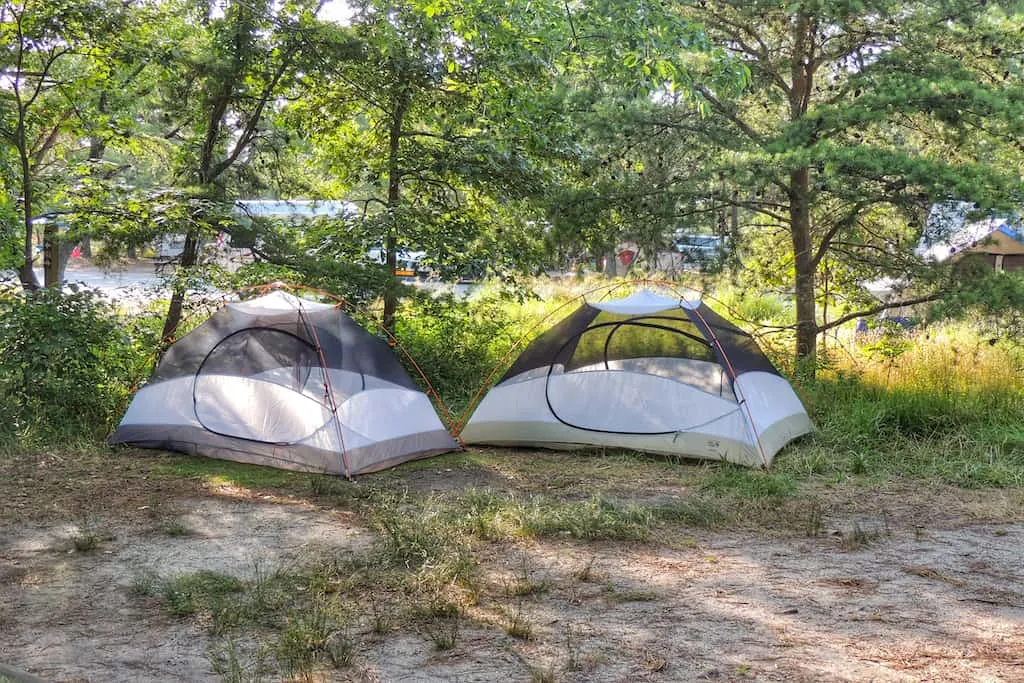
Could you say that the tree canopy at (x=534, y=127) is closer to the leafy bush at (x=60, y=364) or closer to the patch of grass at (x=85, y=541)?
the leafy bush at (x=60, y=364)

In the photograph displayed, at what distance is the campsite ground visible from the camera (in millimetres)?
3811

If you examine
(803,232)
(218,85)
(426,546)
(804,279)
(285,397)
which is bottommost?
(426,546)

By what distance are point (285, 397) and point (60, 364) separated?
1.98 meters

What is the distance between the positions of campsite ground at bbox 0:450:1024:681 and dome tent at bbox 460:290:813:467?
20.4 inches

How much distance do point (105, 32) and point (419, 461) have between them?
4.63 metres

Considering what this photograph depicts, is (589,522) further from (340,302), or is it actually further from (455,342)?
(455,342)

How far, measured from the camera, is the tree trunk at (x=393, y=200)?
9.16 meters

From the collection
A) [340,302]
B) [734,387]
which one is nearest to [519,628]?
[734,387]

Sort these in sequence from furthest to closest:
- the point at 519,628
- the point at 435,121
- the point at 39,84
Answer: the point at 435,121
the point at 39,84
the point at 519,628

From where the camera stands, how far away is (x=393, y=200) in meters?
10.1

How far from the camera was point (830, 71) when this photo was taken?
376 inches

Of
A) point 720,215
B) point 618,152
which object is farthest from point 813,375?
point 618,152

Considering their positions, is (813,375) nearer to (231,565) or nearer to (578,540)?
(578,540)

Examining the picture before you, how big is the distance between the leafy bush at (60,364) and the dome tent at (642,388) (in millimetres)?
2936
